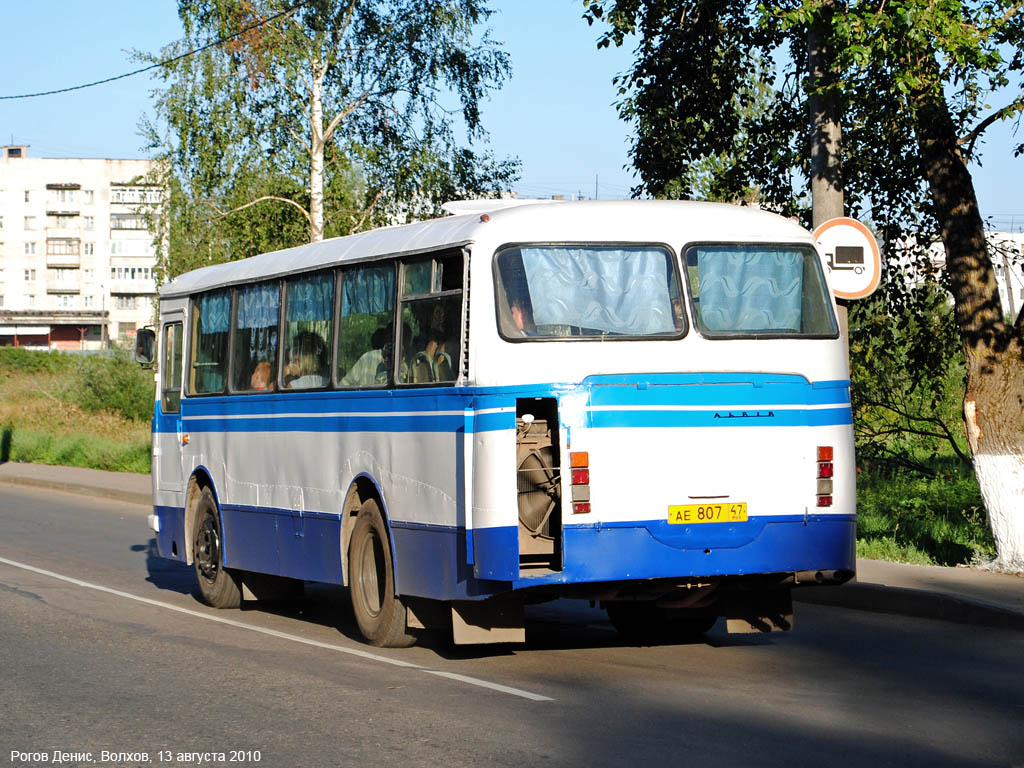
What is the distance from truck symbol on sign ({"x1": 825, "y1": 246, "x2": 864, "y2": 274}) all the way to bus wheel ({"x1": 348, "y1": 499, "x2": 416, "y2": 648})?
4572 millimetres

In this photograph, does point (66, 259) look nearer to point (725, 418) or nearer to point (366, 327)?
point (366, 327)

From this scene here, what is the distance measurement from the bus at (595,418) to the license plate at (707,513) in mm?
10

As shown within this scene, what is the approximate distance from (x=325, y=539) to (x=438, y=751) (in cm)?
447

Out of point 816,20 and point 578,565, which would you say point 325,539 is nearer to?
point 578,565

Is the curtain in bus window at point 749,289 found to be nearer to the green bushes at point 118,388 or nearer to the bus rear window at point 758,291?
the bus rear window at point 758,291

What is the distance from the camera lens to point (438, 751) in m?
6.89

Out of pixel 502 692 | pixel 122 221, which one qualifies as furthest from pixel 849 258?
pixel 122 221

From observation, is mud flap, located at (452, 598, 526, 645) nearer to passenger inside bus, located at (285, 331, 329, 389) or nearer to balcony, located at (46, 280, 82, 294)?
passenger inside bus, located at (285, 331, 329, 389)

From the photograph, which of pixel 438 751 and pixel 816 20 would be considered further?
pixel 816 20

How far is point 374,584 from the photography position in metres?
10.7

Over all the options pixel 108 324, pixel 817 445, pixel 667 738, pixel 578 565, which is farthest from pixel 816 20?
pixel 108 324

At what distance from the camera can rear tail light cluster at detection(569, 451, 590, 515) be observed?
29.2 ft

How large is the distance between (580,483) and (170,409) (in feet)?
21.4


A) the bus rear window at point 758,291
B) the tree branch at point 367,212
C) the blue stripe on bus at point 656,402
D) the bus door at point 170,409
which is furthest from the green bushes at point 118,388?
the bus rear window at point 758,291
